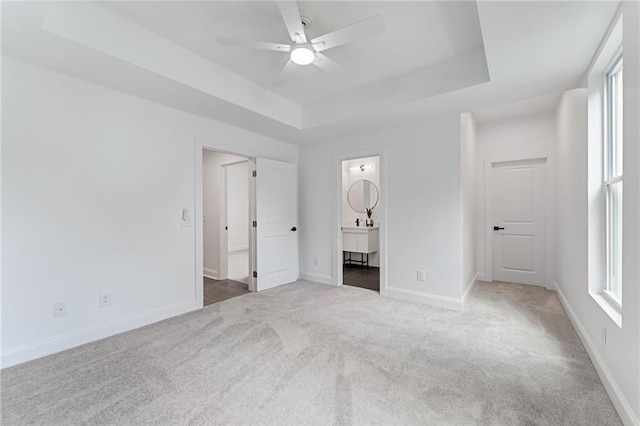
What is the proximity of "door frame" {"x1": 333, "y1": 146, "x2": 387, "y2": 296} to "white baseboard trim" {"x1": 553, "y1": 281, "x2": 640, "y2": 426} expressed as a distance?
1958 mm

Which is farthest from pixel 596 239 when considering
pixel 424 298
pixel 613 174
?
pixel 424 298

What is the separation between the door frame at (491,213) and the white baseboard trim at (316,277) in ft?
8.42

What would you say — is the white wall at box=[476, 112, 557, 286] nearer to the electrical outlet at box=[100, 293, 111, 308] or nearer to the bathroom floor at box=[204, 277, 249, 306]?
the bathroom floor at box=[204, 277, 249, 306]

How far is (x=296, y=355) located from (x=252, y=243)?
2.21 meters

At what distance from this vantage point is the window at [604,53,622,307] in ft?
6.68

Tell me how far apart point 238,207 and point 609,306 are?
323 inches

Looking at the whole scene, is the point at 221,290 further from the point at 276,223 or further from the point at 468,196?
the point at 468,196

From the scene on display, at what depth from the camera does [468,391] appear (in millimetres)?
1766

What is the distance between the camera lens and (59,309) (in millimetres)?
2305

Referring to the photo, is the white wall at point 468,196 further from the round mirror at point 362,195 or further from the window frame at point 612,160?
the round mirror at point 362,195

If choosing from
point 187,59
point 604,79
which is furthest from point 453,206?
point 187,59

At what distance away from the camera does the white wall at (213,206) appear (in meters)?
4.67

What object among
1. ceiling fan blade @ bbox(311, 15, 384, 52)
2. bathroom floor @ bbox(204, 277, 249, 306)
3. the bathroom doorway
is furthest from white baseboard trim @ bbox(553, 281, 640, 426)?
bathroom floor @ bbox(204, 277, 249, 306)

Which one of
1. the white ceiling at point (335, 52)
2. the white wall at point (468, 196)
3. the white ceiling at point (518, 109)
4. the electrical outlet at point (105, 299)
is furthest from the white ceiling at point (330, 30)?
the electrical outlet at point (105, 299)
